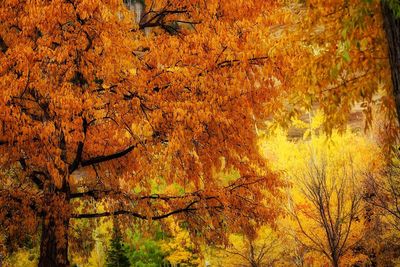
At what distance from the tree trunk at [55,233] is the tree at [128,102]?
0.02m

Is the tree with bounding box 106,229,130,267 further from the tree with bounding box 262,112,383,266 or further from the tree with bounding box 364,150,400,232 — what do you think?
the tree with bounding box 364,150,400,232

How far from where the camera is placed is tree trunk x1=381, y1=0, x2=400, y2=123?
5.14 metres

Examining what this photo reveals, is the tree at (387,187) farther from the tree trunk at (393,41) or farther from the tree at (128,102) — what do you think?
the tree trunk at (393,41)

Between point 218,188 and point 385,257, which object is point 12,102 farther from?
point 385,257

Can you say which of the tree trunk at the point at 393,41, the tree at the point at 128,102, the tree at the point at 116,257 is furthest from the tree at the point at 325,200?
the tree at the point at 116,257

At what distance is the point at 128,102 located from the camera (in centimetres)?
827

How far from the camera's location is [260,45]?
8.34 m

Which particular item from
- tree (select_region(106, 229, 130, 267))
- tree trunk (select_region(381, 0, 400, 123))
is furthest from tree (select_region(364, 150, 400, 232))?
tree (select_region(106, 229, 130, 267))

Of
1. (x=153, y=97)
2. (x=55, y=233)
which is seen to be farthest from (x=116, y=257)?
(x=153, y=97)

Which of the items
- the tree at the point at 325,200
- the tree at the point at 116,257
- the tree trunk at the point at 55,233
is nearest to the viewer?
the tree trunk at the point at 55,233

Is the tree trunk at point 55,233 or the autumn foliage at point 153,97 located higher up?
the autumn foliage at point 153,97

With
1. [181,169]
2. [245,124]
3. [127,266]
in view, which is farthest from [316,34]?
[127,266]

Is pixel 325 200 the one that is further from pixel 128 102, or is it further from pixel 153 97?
pixel 128 102

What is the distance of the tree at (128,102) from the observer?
7.63 metres
